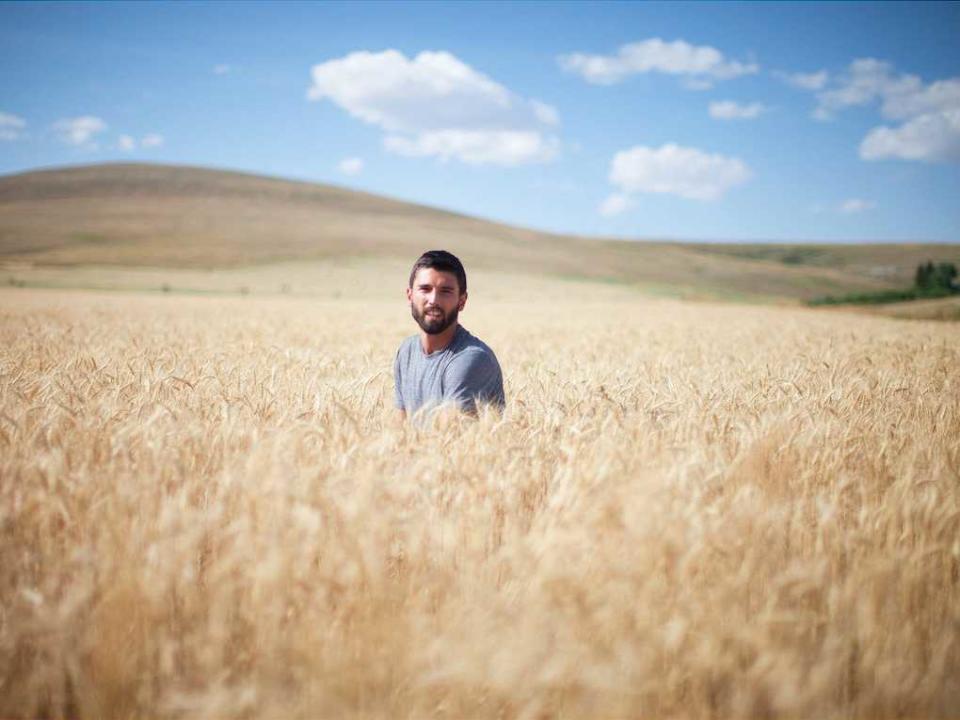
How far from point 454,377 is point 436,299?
1.65ft

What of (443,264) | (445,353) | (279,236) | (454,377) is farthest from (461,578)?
(279,236)

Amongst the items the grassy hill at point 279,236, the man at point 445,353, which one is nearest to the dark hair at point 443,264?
the man at point 445,353

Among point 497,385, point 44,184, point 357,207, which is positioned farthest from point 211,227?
point 497,385

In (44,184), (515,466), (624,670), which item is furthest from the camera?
(44,184)

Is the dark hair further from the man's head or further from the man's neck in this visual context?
the man's neck

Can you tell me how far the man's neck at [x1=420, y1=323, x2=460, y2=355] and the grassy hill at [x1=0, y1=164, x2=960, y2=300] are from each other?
49317 mm

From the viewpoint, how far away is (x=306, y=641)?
4.80 ft

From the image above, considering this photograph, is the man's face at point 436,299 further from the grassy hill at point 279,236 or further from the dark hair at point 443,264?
the grassy hill at point 279,236

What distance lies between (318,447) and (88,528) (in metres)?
0.88

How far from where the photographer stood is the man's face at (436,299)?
337 centimetres

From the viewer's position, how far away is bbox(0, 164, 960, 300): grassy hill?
51094mm

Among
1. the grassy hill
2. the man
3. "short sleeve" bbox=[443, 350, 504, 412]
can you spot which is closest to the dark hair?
the man

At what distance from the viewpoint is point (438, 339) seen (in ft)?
11.7

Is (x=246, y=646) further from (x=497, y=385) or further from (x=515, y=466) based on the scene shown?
(x=497, y=385)
